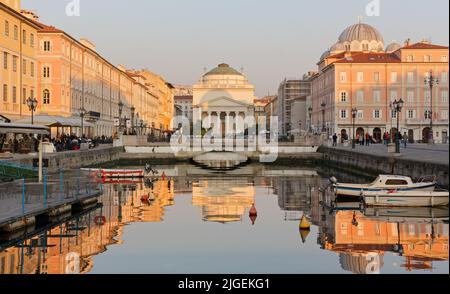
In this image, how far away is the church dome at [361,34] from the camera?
13162cm

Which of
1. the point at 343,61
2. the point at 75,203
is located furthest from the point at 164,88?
the point at 75,203

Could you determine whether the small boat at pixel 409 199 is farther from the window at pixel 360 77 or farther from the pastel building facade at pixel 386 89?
the window at pixel 360 77

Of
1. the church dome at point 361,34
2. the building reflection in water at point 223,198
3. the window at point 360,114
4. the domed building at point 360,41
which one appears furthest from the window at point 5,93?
the church dome at point 361,34

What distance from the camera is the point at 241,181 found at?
48.5 m

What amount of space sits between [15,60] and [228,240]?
38.6 metres

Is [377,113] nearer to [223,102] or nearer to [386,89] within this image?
[386,89]

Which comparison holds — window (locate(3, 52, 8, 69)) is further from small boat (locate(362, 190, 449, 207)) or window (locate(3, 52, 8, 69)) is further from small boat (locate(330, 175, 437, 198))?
small boat (locate(362, 190, 449, 207))

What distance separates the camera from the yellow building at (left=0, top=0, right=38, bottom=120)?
5128 cm

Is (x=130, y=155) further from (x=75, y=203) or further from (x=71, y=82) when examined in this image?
(x=75, y=203)

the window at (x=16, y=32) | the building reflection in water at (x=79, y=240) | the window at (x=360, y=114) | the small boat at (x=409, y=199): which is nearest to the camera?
the building reflection in water at (x=79, y=240)

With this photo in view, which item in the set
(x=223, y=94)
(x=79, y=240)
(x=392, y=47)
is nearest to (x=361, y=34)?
(x=392, y=47)

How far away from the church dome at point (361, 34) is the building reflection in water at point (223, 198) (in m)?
90.1

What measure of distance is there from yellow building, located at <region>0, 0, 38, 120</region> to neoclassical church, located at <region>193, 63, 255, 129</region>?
9833 centimetres
